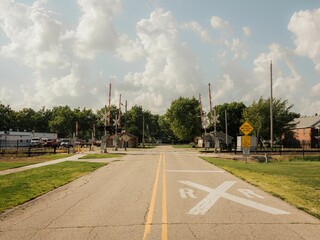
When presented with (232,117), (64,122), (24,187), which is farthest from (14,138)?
(24,187)

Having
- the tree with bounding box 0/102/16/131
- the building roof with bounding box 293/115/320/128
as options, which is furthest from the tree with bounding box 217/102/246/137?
the tree with bounding box 0/102/16/131

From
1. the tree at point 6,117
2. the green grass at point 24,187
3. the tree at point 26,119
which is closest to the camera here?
the green grass at point 24,187

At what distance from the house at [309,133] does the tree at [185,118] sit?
28971 mm

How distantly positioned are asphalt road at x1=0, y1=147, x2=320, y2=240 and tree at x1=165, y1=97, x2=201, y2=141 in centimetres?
8462

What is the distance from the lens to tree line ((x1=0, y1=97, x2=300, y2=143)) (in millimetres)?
62250

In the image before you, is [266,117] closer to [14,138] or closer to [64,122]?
[14,138]

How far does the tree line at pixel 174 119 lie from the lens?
204ft

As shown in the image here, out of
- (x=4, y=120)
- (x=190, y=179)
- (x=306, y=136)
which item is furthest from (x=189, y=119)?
(x=190, y=179)

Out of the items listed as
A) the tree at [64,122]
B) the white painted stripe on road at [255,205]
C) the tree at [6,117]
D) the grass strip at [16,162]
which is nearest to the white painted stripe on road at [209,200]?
the white painted stripe on road at [255,205]

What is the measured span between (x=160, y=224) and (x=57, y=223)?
248 cm

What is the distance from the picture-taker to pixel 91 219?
8.64 metres

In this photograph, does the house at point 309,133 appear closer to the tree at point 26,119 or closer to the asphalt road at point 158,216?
the asphalt road at point 158,216

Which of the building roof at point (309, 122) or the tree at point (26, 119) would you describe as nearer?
the building roof at point (309, 122)

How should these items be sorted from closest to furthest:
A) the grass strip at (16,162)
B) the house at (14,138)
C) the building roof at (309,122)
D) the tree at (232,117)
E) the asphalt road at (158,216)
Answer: the asphalt road at (158,216) < the grass strip at (16,162) < the building roof at (309,122) < the house at (14,138) < the tree at (232,117)
